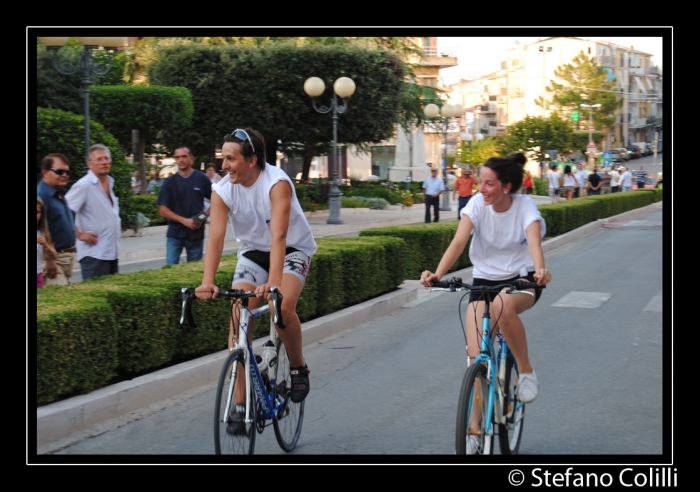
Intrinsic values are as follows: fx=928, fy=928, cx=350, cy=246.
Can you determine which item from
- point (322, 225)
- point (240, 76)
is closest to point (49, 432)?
point (322, 225)

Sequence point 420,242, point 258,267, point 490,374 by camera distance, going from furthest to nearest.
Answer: point 420,242 → point 258,267 → point 490,374

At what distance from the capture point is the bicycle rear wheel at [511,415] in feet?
16.3

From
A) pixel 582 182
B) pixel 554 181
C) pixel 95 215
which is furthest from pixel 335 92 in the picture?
pixel 95 215

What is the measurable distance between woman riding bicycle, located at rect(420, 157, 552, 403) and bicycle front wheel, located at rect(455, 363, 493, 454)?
413 millimetres

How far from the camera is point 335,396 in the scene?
6.81m

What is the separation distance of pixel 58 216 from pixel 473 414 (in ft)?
15.6

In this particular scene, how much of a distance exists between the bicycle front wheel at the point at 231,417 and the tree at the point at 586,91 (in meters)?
92.4

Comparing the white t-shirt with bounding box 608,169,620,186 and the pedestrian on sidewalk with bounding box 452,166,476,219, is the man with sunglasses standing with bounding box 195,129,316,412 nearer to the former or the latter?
the pedestrian on sidewalk with bounding box 452,166,476,219

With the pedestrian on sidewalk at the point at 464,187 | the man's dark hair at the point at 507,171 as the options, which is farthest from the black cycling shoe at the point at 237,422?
the pedestrian on sidewalk at the point at 464,187

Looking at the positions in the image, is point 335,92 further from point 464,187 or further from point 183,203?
point 183,203

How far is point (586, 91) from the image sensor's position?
94.9 meters

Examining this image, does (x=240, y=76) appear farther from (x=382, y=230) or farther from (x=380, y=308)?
(x=380, y=308)

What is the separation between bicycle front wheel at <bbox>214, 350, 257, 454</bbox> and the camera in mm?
4422

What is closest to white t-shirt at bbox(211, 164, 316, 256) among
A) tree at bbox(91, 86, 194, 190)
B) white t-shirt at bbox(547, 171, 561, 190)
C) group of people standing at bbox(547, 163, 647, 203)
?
tree at bbox(91, 86, 194, 190)
